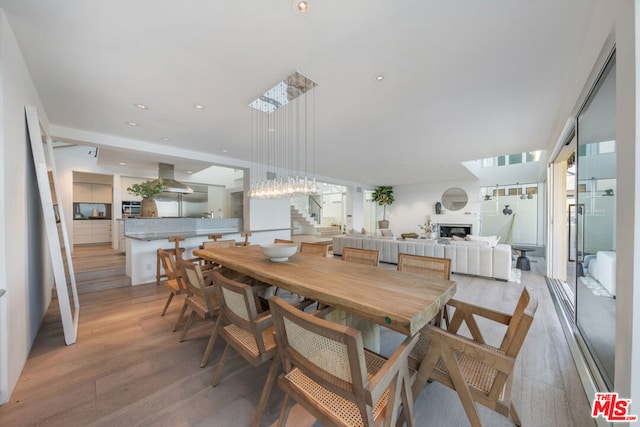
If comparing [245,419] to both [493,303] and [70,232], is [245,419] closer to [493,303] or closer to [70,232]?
[493,303]

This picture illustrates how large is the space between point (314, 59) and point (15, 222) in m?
2.80

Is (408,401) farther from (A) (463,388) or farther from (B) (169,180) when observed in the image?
(B) (169,180)

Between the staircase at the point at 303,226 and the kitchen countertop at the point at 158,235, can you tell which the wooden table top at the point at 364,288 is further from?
the staircase at the point at 303,226

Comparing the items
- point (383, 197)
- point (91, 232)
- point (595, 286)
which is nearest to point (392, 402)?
point (595, 286)

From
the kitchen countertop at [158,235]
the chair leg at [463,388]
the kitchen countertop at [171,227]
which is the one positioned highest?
the kitchen countertop at [171,227]

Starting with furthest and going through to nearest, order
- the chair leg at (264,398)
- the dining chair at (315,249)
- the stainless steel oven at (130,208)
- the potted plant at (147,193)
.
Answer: the stainless steel oven at (130,208) → the potted plant at (147,193) → the dining chair at (315,249) → the chair leg at (264,398)

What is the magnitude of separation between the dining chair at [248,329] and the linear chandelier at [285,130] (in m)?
1.65

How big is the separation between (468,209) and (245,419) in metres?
9.97

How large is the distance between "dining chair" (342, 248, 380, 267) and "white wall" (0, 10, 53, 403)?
277cm

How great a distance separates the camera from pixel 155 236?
439cm

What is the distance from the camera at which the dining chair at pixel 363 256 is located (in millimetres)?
2596

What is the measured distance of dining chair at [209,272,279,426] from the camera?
136cm

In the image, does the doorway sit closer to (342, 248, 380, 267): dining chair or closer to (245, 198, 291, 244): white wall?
(342, 248, 380, 267): dining chair

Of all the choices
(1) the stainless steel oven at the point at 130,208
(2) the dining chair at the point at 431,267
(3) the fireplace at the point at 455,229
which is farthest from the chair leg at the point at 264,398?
(3) the fireplace at the point at 455,229
